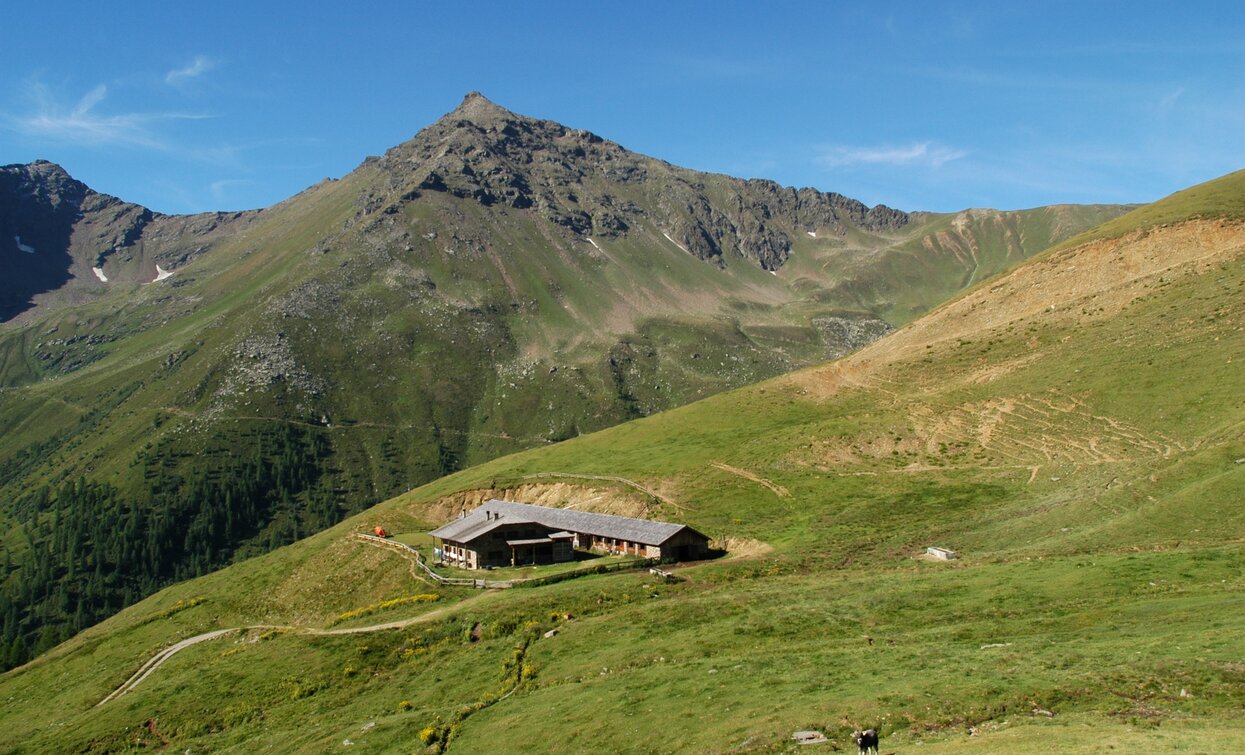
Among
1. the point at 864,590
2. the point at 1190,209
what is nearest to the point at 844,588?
the point at 864,590

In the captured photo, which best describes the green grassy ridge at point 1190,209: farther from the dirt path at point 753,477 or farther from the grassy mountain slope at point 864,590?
the dirt path at point 753,477

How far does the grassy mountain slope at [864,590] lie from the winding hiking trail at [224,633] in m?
1.25

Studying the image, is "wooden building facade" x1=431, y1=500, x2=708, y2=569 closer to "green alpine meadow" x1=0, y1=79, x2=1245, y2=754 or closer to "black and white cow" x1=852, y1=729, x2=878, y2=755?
"green alpine meadow" x1=0, y1=79, x2=1245, y2=754

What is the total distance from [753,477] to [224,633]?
5989 cm

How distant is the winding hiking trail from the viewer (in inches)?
2569

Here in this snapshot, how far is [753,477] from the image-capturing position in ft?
327

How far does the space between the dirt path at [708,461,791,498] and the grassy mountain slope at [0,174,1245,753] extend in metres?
0.58

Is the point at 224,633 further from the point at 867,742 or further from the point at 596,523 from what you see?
the point at 867,742

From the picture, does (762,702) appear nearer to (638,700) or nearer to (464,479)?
(638,700)

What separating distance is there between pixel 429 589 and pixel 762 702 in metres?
47.1

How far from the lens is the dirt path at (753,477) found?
3679 inches

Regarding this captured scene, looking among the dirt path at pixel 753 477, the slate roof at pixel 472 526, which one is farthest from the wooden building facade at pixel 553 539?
the dirt path at pixel 753 477

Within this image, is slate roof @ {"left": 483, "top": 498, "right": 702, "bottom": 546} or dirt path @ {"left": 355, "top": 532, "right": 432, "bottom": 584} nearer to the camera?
slate roof @ {"left": 483, "top": 498, "right": 702, "bottom": 546}

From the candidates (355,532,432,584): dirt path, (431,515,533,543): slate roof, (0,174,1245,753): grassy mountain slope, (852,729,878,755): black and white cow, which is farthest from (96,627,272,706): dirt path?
(852,729,878,755): black and white cow
